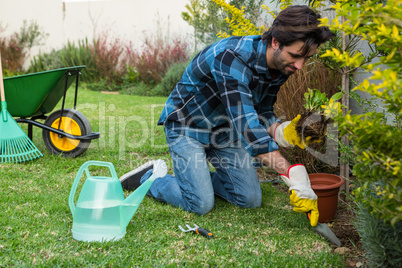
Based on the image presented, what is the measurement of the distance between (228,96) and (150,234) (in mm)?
882

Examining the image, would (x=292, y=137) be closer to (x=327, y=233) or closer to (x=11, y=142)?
(x=327, y=233)

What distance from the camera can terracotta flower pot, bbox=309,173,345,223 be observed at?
2215 millimetres

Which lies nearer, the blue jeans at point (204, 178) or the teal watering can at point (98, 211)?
the teal watering can at point (98, 211)

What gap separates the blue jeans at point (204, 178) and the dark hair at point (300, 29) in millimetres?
959

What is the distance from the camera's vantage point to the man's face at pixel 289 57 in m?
1.96

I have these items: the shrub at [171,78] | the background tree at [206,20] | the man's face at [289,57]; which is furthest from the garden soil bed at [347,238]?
the shrub at [171,78]

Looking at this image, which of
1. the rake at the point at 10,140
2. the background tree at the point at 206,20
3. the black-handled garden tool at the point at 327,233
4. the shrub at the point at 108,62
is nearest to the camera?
the black-handled garden tool at the point at 327,233

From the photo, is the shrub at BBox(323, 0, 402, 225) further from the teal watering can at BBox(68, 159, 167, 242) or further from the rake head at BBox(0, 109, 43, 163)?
the rake head at BBox(0, 109, 43, 163)

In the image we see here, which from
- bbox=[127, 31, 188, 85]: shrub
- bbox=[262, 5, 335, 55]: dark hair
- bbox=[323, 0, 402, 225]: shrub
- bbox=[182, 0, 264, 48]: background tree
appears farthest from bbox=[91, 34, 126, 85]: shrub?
bbox=[323, 0, 402, 225]: shrub

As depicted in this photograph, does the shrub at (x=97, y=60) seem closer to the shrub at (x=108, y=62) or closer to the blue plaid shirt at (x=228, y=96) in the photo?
the shrub at (x=108, y=62)

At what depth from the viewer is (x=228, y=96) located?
2.05m

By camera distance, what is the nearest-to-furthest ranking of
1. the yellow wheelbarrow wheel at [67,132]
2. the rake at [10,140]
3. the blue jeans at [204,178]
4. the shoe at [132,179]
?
the blue jeans at [204,178]
the shoe at [132,179]
the rake at [10,140]
the yellow wheelbarrow wheel at [67,132]

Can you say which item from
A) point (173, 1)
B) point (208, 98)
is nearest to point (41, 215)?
point (208, 98)

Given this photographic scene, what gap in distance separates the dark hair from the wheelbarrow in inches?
79.8
